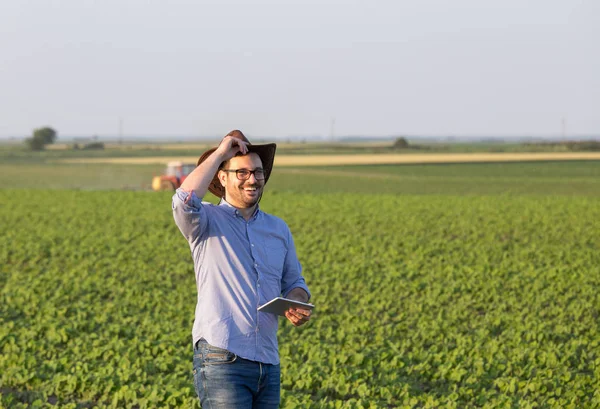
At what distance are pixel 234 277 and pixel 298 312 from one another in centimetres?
34

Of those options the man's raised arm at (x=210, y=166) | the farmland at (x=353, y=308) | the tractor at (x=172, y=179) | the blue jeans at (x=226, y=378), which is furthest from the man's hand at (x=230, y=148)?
the tractor at (x=172, y=179)

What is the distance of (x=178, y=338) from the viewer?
10664mm

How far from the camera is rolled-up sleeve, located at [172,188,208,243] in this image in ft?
13.5

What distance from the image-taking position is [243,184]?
14.1 feet

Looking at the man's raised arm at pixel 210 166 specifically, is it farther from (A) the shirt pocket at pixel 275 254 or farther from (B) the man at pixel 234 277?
(A) the shirt pocket at pixel 275 254

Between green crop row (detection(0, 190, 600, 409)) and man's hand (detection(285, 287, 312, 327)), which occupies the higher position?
man's hand (detection(285, 287, 312, 327))

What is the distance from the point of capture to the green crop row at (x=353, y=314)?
28.5ft

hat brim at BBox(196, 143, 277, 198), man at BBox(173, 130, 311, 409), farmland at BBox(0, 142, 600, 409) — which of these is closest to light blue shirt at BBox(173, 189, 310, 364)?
→ man at BBox(173, 130, 311, 409)

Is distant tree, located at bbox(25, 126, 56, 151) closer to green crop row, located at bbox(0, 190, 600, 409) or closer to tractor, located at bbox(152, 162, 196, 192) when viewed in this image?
tractor, located at bbox(152, 162, 196, 192)

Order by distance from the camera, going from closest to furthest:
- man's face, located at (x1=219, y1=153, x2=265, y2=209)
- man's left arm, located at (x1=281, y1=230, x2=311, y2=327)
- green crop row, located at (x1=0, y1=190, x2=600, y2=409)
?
1. man's face, located at (x1=219, y1=153, x2=265, y2=209)
2. man's left arm, located at (x1=281, y1=230, x2=311, y2=327)
3. green crop row, located at (x1=0, y1=190, x2=600, y2=409)

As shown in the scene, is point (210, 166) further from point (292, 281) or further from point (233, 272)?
point (292, 281)

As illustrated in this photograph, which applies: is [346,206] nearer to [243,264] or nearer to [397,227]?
[397,227]

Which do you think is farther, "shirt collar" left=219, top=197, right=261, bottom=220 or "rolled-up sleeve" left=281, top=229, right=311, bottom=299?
"rolled-up sleeve" left=281, top=229, right=311, bottom=299

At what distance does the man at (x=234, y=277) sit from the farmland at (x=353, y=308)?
3.59 meters
